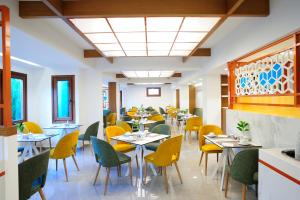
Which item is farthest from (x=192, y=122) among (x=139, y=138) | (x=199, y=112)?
(x=199, y=112)

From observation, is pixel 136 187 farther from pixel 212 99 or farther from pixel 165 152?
pixel 212 99

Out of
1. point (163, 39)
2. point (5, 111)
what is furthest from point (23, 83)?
point (5, 111)

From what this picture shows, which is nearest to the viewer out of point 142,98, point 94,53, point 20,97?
point 94,53

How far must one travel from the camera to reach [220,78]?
7031mm

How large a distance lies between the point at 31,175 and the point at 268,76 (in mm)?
3463

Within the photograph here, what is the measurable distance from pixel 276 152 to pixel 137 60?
16.4 feet

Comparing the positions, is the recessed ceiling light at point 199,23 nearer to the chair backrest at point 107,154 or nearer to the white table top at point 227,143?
the white table top at point 227,143

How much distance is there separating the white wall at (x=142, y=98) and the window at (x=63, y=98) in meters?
9.53

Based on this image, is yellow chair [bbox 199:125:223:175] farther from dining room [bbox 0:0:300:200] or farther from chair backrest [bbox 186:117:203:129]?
chair backrest [bbox 186:117:203:129]

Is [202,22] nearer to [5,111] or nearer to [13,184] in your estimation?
[5,111]

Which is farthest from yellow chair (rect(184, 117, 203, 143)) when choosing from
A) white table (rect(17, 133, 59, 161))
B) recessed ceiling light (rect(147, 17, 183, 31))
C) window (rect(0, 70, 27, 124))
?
window (rect(0, 70, 27, 124))

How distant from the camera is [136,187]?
3.39m

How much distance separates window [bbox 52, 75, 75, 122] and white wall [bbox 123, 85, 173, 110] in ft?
31.3

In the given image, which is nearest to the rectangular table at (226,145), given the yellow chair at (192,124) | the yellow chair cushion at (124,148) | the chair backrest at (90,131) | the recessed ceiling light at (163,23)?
the yellow chair cushion at (124,148)
